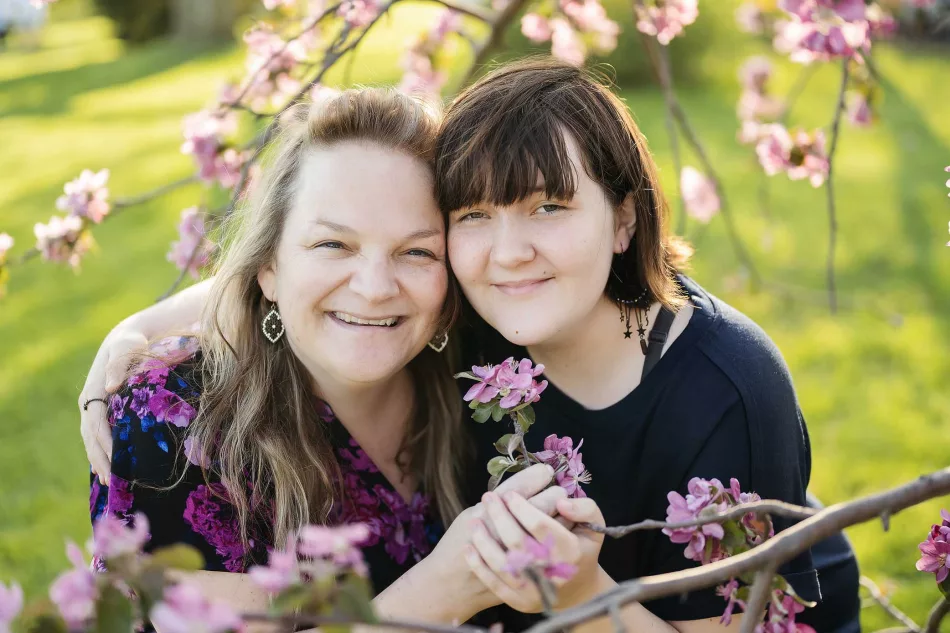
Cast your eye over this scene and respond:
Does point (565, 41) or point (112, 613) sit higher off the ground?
point (112, 613)

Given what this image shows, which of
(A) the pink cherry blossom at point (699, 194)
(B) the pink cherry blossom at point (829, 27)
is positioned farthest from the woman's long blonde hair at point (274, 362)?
(A) the pink cherry blossom at point (699, 194)

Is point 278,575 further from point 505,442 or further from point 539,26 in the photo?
point 539,26

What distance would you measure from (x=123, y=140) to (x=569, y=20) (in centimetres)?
738

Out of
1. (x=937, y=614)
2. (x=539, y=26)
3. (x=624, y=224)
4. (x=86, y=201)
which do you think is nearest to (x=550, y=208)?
(x=624, y=224)

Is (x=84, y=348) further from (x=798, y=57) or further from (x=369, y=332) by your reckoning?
(x=798, y=57)

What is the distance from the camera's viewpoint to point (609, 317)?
2107 millimetres

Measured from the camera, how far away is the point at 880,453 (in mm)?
3781

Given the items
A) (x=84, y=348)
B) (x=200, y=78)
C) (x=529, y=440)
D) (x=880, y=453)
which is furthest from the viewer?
(x=200, y=78)

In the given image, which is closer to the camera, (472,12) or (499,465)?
(499,465)

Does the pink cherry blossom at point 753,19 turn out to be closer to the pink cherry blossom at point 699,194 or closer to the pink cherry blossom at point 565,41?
the pink cherry blossom at point 699,194

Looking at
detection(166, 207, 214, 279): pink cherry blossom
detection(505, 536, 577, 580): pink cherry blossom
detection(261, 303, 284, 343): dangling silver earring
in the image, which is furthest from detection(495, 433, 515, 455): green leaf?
detection(166, 207, 214, 279): pink cherry blossom

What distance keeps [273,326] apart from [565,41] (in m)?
1.57

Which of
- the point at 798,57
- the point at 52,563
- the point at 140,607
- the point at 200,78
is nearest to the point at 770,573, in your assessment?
the point at 140,607

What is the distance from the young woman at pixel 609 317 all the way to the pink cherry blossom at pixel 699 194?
1.61 metres
